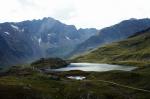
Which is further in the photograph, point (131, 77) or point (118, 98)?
point (131, 77)

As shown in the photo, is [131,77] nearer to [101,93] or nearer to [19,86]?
[101,93]

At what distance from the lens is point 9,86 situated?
509 ft

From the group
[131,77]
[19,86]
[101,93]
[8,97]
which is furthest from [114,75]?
[8,97]

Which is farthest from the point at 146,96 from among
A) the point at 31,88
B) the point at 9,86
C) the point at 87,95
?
the point at 9,86

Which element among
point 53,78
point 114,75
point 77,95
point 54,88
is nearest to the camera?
point 77,95

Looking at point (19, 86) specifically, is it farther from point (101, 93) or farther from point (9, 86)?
point (101, 93)

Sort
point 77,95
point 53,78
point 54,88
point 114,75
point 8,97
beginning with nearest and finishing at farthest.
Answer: point 8,97 → point 77,95 → point 54,88 → point 53,78 → point 114,75

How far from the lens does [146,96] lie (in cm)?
14688

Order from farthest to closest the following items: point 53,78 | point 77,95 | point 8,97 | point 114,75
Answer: point 114,75 → point 53,78 → point 77,95 → point 8,97

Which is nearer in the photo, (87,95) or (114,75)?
(87,95)

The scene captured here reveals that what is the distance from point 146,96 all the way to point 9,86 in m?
58.7

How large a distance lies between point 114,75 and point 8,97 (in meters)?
77.2

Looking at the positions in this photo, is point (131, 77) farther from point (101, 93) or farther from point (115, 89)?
point (101, 93)

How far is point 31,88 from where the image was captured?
15575 cm
